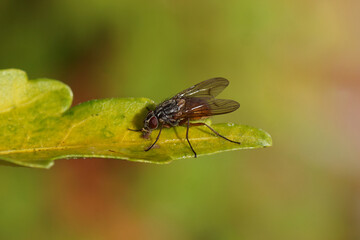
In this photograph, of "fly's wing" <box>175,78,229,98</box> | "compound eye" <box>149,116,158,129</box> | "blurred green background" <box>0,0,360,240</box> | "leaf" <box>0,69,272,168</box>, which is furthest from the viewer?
"blurred green background" <box>0,0,360,240</box>

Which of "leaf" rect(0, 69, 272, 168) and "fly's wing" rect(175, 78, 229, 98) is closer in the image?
"leaf" rect(0, 69, 272, 168)

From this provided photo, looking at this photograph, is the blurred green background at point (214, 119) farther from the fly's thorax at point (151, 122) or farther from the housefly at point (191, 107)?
the fly's thorax at point (151, 122)

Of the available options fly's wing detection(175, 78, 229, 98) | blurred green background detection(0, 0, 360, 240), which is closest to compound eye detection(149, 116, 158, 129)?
fly's wing detection(175, 78, 229, 98)

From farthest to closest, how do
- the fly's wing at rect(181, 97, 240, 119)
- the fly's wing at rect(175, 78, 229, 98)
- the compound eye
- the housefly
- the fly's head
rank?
the fly's wing at rect(175, 78, 229, 98), the fly's wing at rect(181, 97, 240, 119), the housefly, the compound eye, the fly's head

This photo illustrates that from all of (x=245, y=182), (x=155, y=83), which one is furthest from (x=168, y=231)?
(x=155, y=83)

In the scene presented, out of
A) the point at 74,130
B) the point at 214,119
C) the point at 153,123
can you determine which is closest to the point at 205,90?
the point at 153,123

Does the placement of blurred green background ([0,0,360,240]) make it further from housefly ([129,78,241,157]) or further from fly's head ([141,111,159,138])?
fly's head ([141,111,159,138])

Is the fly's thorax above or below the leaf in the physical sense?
below
